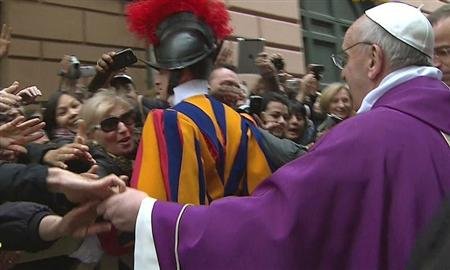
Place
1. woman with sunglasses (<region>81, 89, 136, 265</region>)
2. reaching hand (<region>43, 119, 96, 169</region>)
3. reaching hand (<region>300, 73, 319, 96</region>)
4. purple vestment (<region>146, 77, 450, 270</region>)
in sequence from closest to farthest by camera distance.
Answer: purple vestment (<region>146, 77, 450, 270</region>), reaching hand (<region>43, 119, 96, 169</region>), woman with sunglasses (<region>81, 89, 136, 265</region>), reaching hand (<region>300, 73, 319, 96</region>)

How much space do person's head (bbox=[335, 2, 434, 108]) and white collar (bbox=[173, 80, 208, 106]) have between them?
1.01 meters

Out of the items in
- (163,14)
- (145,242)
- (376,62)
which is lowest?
(145,242)

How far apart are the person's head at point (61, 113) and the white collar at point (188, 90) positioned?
108 cm

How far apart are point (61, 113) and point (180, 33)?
124 centimetres

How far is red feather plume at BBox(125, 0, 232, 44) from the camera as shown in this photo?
3.79 metres

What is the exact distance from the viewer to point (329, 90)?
5965mm

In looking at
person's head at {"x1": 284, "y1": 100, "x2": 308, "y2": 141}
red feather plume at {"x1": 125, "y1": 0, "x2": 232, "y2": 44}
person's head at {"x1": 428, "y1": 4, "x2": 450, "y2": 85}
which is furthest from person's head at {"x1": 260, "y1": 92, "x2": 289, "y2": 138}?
person's head at {"x1": 428, "y1": 4, "x2": 450, "y2": 85}

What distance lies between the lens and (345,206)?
236 centimetres

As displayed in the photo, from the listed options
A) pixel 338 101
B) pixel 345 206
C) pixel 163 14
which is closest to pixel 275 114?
pixel 338 101

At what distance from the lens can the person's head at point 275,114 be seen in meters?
5.29

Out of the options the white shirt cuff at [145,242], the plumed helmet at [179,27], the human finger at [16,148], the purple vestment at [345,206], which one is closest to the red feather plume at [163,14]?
the plumed helmet at [179,27]

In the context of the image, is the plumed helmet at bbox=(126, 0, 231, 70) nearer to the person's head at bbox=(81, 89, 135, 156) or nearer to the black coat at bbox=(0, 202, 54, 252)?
the person's head at bbox=(81, 89, 135, 156)

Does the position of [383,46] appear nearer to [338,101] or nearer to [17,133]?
[17,133]

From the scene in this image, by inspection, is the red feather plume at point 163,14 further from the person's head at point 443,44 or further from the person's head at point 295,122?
the person's head at point 295,122
